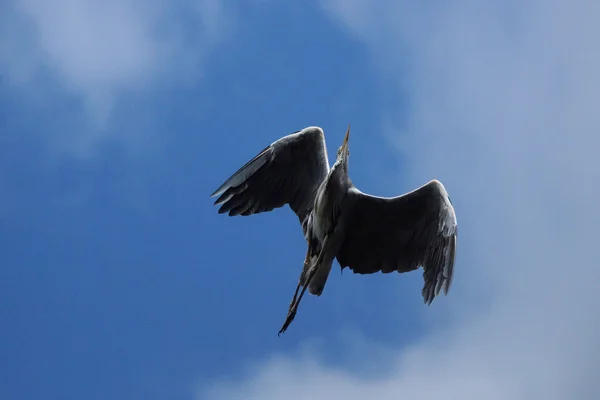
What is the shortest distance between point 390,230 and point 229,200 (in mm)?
2229

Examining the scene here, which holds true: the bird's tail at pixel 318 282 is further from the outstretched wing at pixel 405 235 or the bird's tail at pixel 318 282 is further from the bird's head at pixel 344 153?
the bird's head at pixel 344 153

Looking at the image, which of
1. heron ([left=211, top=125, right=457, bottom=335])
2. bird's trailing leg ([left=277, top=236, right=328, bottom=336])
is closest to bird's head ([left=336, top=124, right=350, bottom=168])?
heron ([left=211, top=125, right=457, bottom=335])

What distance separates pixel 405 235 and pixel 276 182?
6.28 feet

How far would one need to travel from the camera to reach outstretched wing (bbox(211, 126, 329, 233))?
13180 millimetres

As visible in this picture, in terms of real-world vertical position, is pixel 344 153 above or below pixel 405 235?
above

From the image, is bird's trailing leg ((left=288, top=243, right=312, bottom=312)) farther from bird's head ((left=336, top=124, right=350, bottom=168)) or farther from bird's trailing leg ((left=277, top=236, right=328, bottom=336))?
bird's head ((left=336, top=124, right=350, bottom=168))

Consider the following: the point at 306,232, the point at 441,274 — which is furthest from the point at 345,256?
the point at 441,274

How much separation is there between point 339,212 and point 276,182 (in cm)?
121

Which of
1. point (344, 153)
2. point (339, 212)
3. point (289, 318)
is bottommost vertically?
point (289, 318)

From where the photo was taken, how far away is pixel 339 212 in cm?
1256

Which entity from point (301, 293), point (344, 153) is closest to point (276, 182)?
point (344, 153)

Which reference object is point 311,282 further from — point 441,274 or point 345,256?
point 441,274

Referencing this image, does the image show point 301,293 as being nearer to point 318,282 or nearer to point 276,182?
point 318,282

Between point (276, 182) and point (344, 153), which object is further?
point (276, 182)
